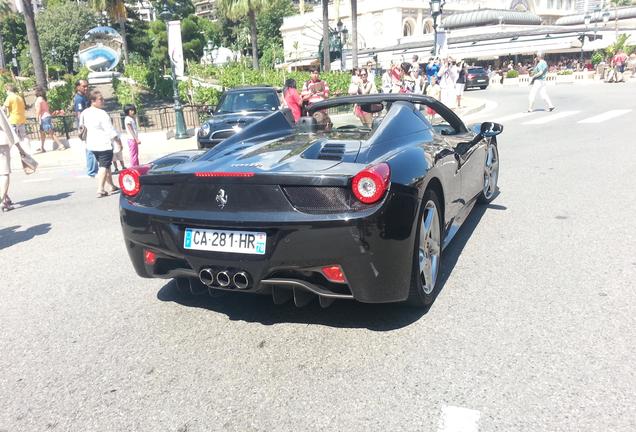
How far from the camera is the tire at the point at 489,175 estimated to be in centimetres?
612

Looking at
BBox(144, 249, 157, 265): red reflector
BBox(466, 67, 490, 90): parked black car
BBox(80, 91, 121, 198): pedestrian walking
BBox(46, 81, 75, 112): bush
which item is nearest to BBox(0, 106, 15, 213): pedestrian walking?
BBox(80, 91, 121, 198): pedestrian walking

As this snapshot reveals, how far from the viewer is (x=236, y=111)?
41.8 feet

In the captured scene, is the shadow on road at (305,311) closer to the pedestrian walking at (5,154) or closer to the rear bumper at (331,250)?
the rear bumper at (331,250)

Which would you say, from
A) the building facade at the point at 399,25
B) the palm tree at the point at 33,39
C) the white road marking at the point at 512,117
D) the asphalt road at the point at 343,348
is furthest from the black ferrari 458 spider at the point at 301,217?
the building facade at the point at 399,25

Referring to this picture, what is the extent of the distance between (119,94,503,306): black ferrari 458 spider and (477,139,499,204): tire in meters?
2.29

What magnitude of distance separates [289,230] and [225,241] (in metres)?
0.42

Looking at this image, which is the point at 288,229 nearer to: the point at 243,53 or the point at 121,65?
the point at 121,65

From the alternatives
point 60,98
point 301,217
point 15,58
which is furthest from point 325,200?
point 15,58

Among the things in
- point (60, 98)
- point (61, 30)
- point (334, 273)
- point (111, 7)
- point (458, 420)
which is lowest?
point (458, 420)

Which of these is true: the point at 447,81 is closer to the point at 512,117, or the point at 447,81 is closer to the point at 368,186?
the point at 512,117

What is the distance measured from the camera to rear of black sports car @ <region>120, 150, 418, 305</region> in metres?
3.03

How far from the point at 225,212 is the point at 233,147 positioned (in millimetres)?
989

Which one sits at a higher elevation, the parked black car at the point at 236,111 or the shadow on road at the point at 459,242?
the parked black car at the point at 236,111

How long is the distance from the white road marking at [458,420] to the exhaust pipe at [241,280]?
4.16 feet
